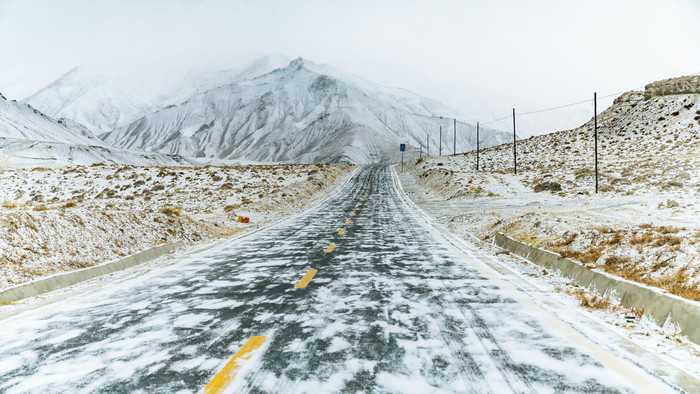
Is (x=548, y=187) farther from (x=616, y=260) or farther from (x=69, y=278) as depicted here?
(x=69, y=278)

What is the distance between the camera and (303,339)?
4.42 metres

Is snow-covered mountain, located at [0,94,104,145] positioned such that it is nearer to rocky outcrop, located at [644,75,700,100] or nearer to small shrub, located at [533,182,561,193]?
small shrub, located at [533,182,561,193]

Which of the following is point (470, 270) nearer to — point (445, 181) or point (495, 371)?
point (495, 371)

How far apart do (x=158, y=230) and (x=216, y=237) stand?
7.02 feet

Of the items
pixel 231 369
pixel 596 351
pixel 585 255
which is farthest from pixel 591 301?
pixel 231 369

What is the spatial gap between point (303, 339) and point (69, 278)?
5712mm

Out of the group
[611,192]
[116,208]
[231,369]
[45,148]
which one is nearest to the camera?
[231,369]

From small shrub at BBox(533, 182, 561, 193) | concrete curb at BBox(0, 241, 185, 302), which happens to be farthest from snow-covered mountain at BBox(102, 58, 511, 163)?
concrete curb at BBox(0, 241, 185, 302)

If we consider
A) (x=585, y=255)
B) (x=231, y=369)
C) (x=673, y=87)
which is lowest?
(x=585, y=255)

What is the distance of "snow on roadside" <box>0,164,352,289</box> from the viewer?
895 cm

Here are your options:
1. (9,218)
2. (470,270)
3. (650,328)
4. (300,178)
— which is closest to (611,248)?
(470,270)

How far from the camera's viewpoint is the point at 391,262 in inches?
349

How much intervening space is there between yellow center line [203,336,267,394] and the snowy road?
0.02 metres

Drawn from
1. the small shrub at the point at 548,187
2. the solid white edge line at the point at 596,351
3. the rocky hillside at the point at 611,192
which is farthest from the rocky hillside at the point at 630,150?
the solid white edge line at the point at 596,351
